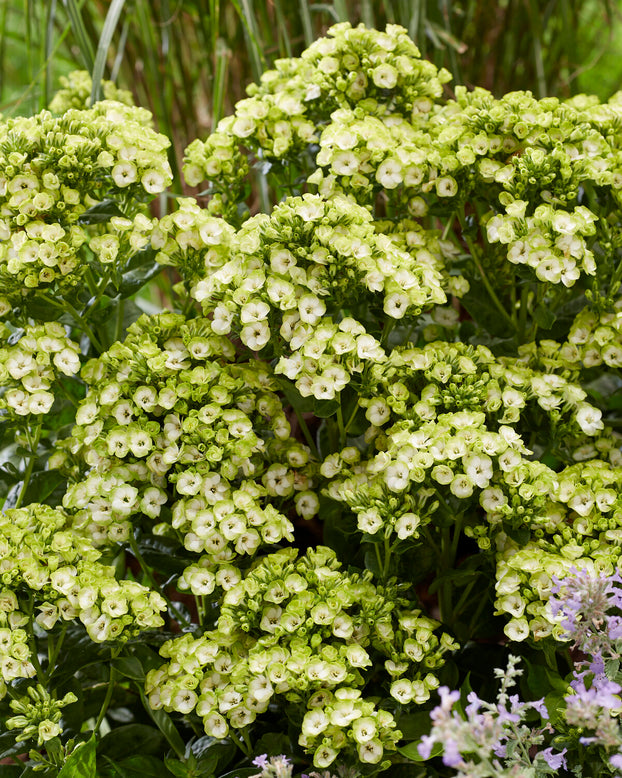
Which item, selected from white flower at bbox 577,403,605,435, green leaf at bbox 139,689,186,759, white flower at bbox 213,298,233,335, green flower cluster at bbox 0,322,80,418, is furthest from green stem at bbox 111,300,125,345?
white flower at bbox 577,403,605,435

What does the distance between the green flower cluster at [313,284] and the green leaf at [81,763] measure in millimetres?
407

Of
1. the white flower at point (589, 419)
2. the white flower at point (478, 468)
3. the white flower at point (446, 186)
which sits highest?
the white flower at point (446, 186)

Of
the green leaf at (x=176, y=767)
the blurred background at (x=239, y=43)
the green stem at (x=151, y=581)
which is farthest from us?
the blurred background at (x=239, y=43)

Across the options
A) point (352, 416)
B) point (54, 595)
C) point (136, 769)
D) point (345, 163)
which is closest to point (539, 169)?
point (345, 163)

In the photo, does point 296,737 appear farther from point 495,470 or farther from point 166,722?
point 495,470

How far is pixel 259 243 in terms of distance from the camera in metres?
0.88

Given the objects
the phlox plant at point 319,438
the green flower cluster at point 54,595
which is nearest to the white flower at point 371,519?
the phlox plant at point 319,438

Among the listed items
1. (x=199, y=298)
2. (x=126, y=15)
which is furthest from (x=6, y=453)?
(x=126, y=15)

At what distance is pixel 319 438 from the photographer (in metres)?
1.09

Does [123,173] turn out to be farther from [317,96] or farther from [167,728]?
[167,728]

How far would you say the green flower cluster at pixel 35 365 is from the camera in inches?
36.9

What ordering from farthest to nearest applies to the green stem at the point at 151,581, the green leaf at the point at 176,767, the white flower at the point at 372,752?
the green stem at the point at 151,581, the green leaf at the point at 176,767, the white flower at the point at 372,752

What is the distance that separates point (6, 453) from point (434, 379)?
588mm

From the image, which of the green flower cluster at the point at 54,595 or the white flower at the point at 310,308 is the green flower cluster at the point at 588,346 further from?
the green flower cluster at the point at 54,595
